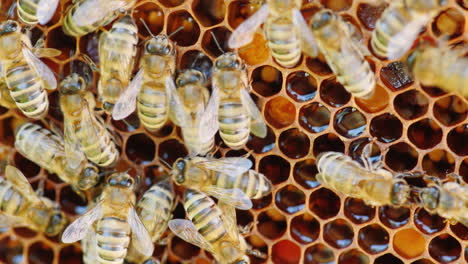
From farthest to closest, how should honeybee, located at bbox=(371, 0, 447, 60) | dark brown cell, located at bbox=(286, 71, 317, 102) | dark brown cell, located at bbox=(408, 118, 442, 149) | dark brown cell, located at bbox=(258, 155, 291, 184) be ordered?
1. dark brown cell, located at bbox=(258, 155, 291, 184)
2. dark brown cell, located at bbox=(286, 71, 317, 102)
3. dark brown cell, located at bbox=(408, 118, 442, 149)
4. honeybee, located at bbox=(371, 0, 447, 60)

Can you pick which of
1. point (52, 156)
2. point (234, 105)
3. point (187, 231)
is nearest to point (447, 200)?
point (234, 105)

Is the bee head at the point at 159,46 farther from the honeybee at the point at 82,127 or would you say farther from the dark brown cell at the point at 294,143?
the dark brown cell at the point at 294,143

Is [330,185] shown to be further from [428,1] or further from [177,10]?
[177,10]

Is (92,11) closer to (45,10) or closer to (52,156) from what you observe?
(45,10)

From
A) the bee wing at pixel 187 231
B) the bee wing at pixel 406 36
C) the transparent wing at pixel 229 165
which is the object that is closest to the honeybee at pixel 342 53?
the bee wing at pixel 406 36

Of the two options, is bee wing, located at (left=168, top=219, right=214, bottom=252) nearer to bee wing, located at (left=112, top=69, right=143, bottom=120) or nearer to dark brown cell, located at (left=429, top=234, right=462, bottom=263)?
bee wing, located at (left=112, top=69, right=143, bottom=120)

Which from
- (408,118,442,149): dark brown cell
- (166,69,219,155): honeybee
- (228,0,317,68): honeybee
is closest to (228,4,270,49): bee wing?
(228,0,317,68): honeybee
